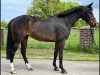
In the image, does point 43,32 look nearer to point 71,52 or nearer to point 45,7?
point 71,52

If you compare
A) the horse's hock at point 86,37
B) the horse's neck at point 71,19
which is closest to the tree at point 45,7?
the horse's hock at point 86,37

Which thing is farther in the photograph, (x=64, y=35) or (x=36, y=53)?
(x=36, y=53)

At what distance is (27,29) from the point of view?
1042 centimetres

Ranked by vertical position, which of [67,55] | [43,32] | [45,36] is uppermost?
[43,32]

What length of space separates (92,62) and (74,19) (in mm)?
2217

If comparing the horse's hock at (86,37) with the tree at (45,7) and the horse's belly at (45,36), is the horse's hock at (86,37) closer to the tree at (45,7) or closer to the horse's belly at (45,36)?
the horse's belly at (45,36)

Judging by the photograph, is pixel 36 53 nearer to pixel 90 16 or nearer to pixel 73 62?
pixel 73 62

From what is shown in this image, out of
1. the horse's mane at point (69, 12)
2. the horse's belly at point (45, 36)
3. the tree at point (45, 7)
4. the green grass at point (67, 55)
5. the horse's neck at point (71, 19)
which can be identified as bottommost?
the green grass at point (67, 55)

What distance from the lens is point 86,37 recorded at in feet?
52.3

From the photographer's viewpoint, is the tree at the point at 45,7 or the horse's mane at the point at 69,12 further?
the tree at the point at 45,7

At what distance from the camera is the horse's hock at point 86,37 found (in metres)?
15.7

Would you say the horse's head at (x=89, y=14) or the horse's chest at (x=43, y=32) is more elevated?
the horse's head at (x=89, y=14)

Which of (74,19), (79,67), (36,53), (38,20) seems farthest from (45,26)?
(36,53)

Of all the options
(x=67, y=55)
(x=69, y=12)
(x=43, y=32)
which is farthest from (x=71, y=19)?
(x=67, y=55)
